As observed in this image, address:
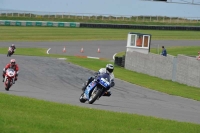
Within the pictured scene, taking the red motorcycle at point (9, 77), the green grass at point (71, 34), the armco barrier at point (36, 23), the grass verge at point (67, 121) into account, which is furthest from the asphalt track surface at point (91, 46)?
the grass verge at point (67, 121)

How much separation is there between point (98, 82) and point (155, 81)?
15.9 m

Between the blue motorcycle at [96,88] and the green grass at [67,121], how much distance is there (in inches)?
161

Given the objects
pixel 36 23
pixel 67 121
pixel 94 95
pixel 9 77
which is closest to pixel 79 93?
pixel 9 77

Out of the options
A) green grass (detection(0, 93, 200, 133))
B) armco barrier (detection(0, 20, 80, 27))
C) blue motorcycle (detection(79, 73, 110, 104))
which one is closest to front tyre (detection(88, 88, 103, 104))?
A: blue motorcycle (detection(79, 73, 110, 104))

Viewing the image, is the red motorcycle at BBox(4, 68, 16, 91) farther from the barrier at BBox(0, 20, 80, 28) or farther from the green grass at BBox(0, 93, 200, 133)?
the barrier at BBox(0, 20, 80, 28)

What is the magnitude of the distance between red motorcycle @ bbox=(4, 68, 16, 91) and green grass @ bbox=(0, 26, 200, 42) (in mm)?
43267

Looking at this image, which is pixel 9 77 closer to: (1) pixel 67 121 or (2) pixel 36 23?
(1) pixel 67 121

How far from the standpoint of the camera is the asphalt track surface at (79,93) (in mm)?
18188

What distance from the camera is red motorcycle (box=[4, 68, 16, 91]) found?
22.8 meters

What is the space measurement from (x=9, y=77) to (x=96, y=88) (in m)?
5.69

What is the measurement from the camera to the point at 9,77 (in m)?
22.8

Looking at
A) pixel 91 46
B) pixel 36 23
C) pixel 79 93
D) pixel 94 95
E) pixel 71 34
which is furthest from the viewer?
pixel 36 23

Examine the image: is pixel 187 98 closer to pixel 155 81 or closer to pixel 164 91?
pixel 164 91

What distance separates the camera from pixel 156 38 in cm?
7438
